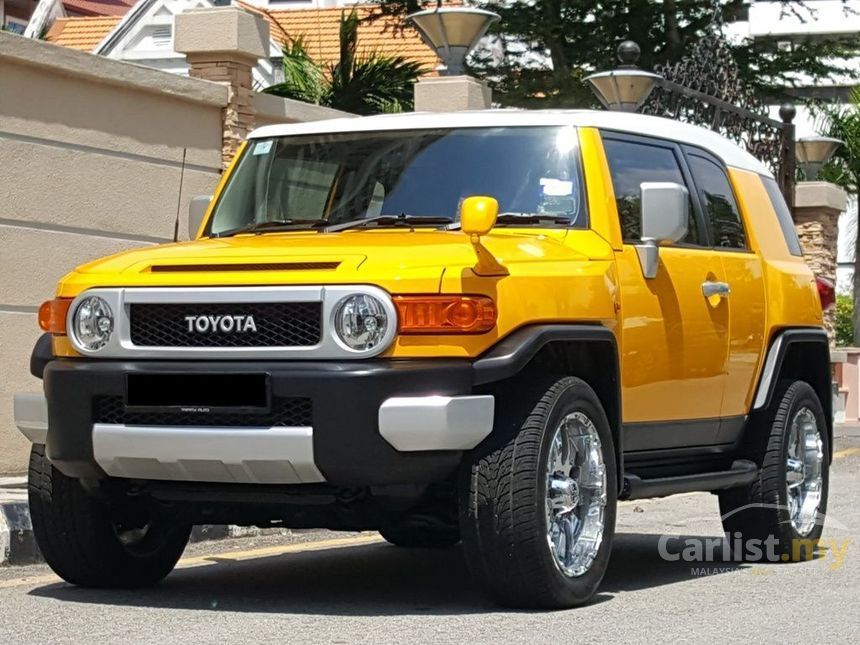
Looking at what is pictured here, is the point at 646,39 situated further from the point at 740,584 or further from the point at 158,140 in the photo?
the point at 740,584

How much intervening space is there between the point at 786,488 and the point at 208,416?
325 cm

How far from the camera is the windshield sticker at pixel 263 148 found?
8.45m

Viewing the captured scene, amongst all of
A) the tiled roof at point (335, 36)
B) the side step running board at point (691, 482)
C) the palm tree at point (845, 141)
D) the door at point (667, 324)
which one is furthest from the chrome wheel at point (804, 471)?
the tiled roof at point (335, 36)

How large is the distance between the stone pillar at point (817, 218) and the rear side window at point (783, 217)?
52.9ft

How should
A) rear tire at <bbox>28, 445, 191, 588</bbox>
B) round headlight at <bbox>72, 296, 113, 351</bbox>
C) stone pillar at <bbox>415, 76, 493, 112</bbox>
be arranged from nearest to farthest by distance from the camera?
round headlight at <bbox>72, 296, 113, 351</bbox> < rear tire at <bbox>28, 445, 191, 588</bbox> < stone pillar at <bbox>415, 76, 493, 112</bbox>

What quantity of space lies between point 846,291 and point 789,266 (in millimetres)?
43444

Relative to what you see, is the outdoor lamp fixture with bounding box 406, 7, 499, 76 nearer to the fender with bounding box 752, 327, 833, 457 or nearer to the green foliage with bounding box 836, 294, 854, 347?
the fender with bounding box 752, 327, 833, 457

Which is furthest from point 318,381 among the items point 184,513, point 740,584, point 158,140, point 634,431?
point 158,140

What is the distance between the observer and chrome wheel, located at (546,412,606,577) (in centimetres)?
691

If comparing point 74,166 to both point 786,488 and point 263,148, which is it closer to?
point 263,148

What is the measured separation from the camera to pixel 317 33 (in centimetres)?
4438

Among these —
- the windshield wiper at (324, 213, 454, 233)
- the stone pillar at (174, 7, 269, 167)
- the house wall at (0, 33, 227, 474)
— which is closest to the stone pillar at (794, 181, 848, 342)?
the stone pillar at (174, 7, 269, 167)

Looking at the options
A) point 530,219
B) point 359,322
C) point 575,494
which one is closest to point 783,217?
point 530,219

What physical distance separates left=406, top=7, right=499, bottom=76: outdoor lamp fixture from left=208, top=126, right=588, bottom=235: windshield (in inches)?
308
